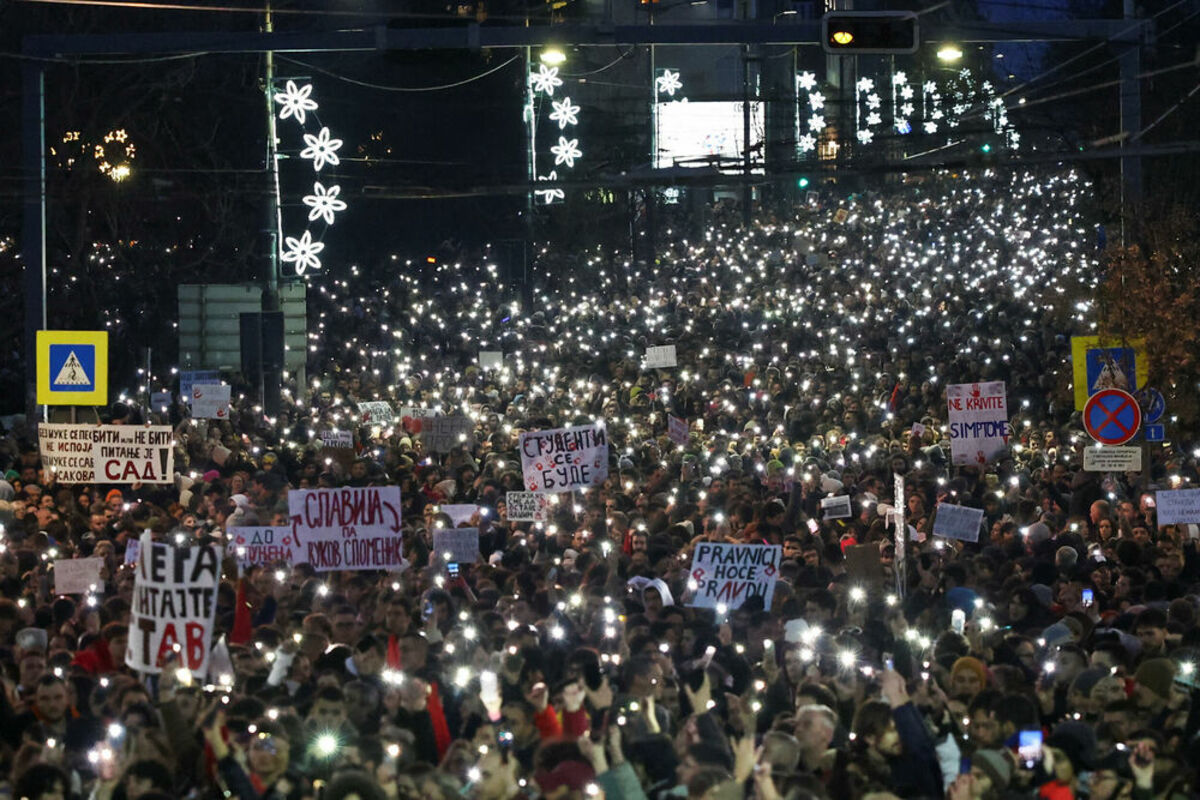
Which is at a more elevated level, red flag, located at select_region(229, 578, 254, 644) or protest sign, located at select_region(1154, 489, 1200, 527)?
protest sign, located at select_region(1154, 489, 1200, 527)

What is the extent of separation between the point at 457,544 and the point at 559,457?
7.45ft

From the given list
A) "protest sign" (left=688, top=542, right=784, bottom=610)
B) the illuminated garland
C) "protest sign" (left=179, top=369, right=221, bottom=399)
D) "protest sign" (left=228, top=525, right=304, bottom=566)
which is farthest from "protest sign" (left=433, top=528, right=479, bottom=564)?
"protest sign" (left=179, top=369, right=221, bottom=399)

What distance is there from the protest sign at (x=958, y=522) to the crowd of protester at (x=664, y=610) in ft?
0.62

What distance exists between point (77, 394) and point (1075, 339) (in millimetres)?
9927

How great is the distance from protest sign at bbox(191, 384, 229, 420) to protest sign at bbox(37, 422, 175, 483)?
699cm

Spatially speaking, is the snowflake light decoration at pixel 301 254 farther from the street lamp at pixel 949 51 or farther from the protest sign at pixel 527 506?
the protest sign at pixel 527 506

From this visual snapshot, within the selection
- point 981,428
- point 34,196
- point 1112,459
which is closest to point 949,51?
point 981,428

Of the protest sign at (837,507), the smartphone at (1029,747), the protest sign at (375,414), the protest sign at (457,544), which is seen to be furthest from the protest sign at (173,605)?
the protest sign at (375,414)

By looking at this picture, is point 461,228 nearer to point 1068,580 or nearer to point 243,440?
point 243,440

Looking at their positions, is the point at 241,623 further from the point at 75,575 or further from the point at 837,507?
the point at 837,507

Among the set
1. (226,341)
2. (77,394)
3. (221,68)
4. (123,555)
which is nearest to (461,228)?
(221,68)

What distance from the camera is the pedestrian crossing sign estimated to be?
A: 792 inches

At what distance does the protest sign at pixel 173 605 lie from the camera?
10.8 m

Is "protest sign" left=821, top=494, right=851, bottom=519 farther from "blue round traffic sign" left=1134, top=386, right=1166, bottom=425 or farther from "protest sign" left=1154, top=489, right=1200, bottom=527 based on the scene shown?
"blue round traffic sign" left=1134, top=386, right=1166, bottom=425
